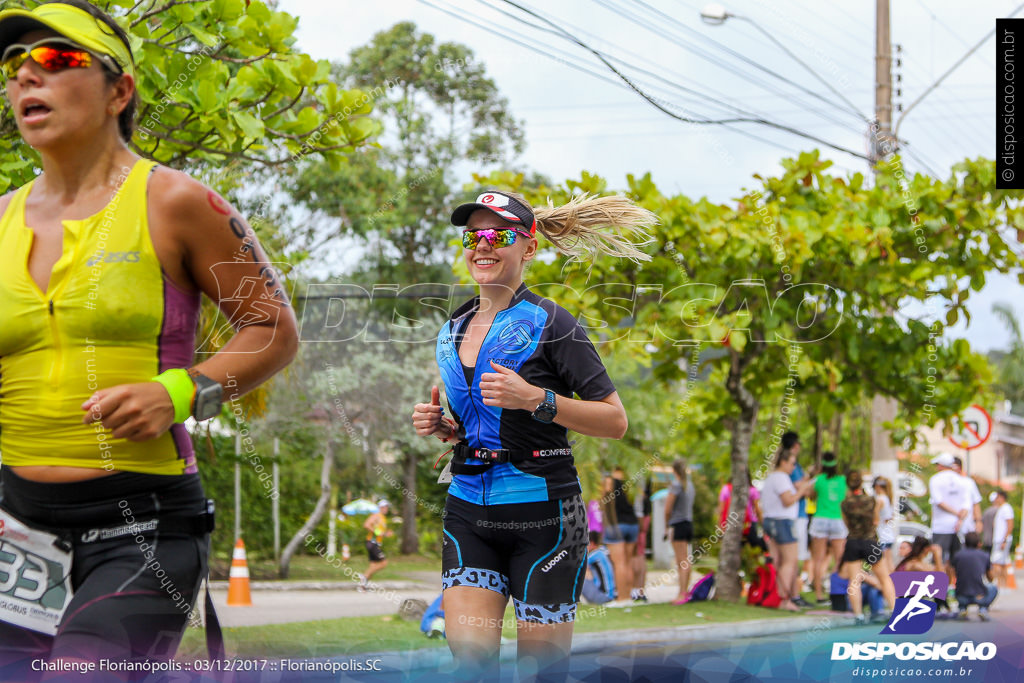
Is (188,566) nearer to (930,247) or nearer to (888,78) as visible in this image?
(930,247)

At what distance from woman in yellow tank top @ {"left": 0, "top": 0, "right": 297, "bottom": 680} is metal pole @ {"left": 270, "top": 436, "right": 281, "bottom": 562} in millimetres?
10732

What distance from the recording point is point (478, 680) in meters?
2.87

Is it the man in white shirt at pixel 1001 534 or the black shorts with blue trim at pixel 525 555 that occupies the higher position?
the black shorts with blue trim at pixel 525 555

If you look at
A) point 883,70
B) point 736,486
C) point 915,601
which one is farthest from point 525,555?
point 883,70

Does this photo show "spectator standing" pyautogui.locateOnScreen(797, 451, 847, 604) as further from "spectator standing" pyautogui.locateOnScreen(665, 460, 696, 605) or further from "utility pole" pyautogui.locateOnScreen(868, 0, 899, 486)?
"spectator standing" pyautogui.locateOnScreen(665, 460, 696, 605)

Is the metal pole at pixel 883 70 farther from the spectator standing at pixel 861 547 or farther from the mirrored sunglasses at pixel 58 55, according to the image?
the mirrored sunglasses at pixel 58 55

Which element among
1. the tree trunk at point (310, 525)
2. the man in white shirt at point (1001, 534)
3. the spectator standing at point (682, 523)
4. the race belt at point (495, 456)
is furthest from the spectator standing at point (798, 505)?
the race belt at point (495, 456)

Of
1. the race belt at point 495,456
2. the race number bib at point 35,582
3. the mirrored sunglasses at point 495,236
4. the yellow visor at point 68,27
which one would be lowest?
the race number bib at point 35,582

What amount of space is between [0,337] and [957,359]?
9.52m

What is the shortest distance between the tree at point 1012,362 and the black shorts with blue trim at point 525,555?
41106 millimetres

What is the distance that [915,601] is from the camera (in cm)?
679

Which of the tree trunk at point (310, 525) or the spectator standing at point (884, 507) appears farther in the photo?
the tree trunk at point (310, 525)

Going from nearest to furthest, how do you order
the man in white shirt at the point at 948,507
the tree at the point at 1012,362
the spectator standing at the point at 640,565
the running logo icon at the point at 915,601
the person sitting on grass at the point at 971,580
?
1. the running logo icon at the point at 915,601
2. the person sitting on grass at the point at 971,580
3. the man in white shirt at the point at 948,507
4. the spectator standing at the point at 640,565
5. the tree at the point at 1012,362

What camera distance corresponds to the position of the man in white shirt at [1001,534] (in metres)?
14.2
